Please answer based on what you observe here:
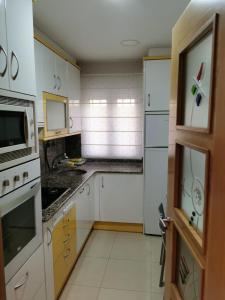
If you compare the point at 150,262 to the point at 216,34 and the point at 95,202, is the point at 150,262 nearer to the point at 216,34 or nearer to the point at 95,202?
the point at 95,202

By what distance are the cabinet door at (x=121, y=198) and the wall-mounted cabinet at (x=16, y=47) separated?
2017 millimetres

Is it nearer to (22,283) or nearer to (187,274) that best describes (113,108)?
(22,283)

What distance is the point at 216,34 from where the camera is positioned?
0.73 m

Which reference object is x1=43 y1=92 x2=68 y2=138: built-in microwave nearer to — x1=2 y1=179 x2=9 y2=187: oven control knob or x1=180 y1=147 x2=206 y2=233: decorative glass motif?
x1=2 y1=179 x2=9 y2=187: oven control knob

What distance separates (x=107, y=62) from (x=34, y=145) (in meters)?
2.48

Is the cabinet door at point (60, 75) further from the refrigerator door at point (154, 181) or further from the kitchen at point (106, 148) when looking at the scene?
the refrigerator door at point (154, 181)

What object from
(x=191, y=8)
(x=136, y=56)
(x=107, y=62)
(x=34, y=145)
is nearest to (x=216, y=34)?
(x=191, y=8)

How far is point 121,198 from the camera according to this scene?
10.7 feet

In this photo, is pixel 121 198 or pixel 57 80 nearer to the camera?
pixel 57 80

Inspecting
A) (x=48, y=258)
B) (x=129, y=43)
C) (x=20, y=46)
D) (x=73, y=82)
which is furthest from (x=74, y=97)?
(x=48, y=258)

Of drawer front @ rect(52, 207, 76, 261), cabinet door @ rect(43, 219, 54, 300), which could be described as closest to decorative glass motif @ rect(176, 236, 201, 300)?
cabinet door @ rect(43, 219, 54, 300)

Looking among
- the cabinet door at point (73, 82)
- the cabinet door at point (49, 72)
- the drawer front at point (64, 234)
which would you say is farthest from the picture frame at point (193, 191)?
the cabinet door at point (73, 82)

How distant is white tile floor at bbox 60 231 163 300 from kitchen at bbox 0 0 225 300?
0.05ft

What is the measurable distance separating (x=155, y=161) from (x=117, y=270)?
1.31 metres
